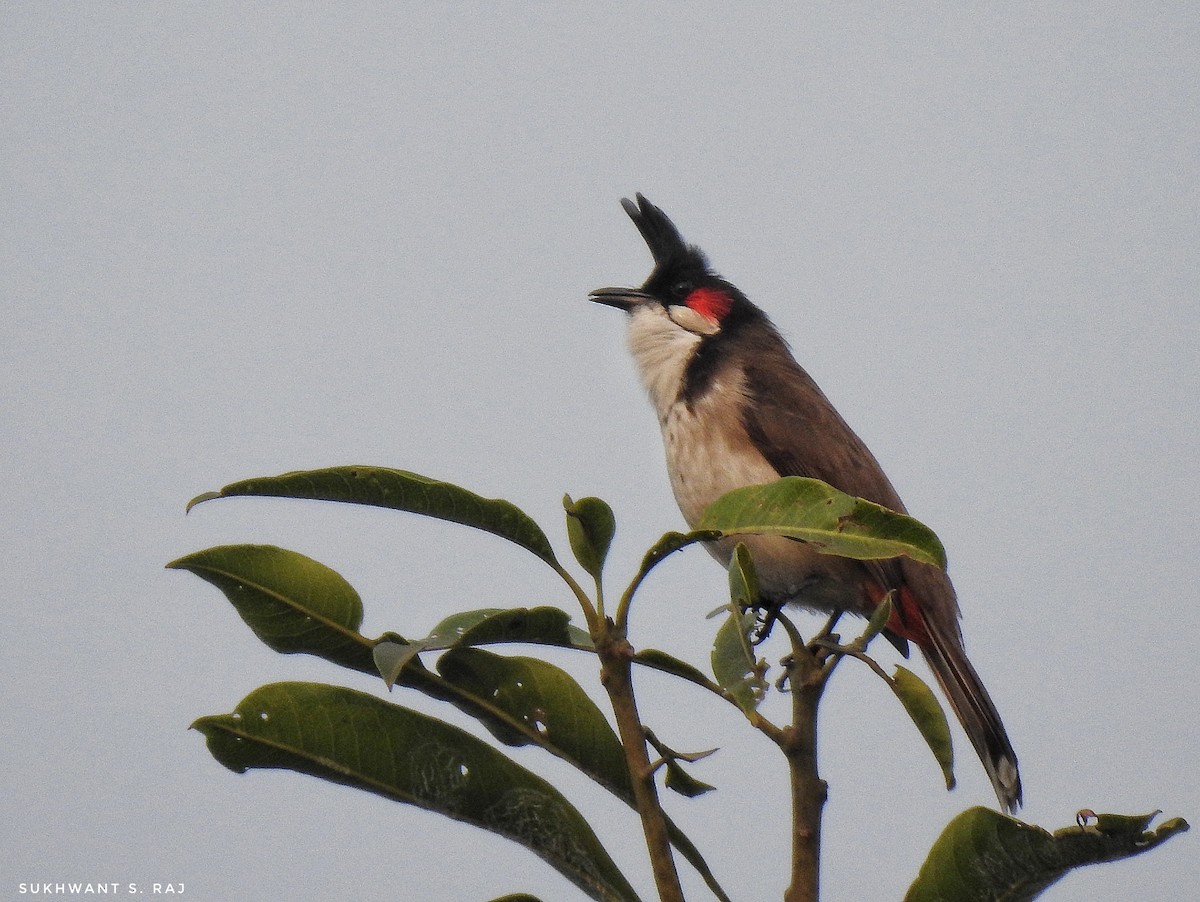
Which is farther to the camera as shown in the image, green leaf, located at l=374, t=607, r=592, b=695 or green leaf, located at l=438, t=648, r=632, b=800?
green leaf, located at l=438, t=648, r=632, b=800

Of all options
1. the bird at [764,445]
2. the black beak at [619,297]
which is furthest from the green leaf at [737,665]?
the black beak at [619,297]

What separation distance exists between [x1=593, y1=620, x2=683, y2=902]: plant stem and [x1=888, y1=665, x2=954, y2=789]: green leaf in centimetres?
65

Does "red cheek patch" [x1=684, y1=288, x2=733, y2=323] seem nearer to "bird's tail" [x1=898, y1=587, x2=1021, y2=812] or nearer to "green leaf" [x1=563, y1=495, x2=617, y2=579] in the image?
"bird's tail" [x1=898, y1=587, x2=1021, y2=812]

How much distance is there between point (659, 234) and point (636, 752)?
12.7ft

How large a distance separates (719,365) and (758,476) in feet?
1.83

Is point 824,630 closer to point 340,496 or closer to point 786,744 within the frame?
point 786,744

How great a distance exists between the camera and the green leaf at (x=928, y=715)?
200cm

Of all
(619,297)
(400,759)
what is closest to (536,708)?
(400,759)

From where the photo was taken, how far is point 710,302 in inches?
198

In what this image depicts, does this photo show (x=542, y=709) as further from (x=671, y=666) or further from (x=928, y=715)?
(x=928, y=715)

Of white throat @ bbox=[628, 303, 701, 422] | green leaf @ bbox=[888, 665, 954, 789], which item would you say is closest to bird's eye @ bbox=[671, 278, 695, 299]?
white throat @ bbox=[628, 303, 701, 422]

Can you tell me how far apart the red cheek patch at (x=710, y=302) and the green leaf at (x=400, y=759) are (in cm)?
332

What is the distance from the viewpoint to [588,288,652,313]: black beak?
191 inches

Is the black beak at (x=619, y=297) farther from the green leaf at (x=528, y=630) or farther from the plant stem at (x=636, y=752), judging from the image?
the plant stem at (x=636, y=752)
